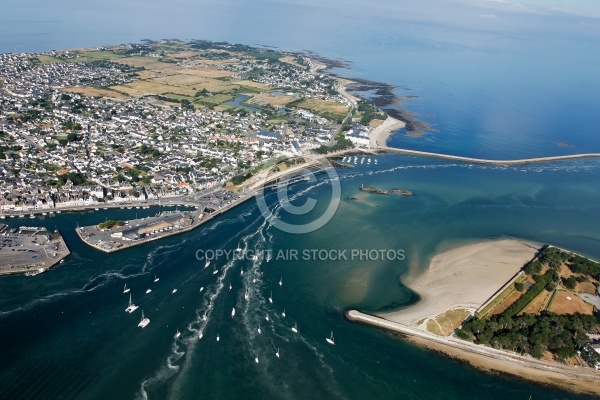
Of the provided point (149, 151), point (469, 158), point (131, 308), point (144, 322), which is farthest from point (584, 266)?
point (149, 151)

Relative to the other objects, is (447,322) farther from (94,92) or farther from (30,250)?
(94,92)

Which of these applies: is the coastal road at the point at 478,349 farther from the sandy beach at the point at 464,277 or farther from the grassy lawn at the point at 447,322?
the sandy beach at the point at 464,277

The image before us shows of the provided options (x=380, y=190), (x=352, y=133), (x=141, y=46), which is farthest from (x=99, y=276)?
(x=141, y=46)

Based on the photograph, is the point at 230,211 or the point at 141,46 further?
the point at 141,46

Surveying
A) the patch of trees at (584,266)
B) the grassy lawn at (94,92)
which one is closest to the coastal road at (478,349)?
the patch of trees at (584,266)

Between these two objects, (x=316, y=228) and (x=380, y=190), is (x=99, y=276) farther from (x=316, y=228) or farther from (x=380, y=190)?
(x=380, y=190)

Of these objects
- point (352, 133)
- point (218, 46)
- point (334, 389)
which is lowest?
point (334, 389)
